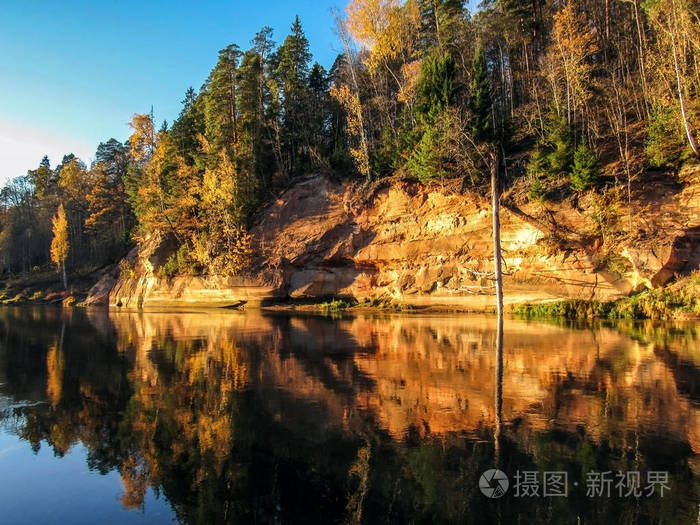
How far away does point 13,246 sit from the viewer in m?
69.8

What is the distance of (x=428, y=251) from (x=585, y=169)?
11178 millimetres

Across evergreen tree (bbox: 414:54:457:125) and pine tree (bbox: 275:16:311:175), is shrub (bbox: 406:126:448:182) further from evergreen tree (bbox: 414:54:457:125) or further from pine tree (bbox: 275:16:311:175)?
pine tree (bbox: 275:16:311:175)

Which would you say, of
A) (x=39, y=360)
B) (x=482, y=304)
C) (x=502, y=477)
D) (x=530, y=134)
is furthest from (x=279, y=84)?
(x=502, y=477)

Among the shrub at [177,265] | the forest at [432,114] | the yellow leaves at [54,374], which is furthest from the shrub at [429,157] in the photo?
the yellow leaves at [54,374]

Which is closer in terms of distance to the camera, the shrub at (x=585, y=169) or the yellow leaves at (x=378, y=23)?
the shrub at (x=585, y=169)

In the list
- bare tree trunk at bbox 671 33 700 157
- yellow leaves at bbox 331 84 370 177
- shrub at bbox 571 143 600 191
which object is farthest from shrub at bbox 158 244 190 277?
bare tree trunk at bbox 671 33 700 157

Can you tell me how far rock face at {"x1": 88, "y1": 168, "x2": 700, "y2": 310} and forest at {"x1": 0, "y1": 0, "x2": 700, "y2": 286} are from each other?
1504mm

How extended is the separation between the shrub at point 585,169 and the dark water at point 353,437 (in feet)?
45.9

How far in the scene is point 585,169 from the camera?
81.5ft

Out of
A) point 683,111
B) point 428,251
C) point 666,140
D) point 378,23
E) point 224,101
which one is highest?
point 378,23

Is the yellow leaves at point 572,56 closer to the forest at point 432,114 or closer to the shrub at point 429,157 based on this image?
the forest at point 432,114

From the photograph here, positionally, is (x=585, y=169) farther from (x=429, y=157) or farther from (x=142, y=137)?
(x=142, y=137)

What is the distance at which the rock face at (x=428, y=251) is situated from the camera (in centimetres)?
2342

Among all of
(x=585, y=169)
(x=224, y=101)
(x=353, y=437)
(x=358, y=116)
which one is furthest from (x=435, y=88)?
(x=353, y=437)
